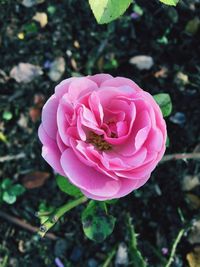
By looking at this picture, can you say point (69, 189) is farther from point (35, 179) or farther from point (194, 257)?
point (194, 257)

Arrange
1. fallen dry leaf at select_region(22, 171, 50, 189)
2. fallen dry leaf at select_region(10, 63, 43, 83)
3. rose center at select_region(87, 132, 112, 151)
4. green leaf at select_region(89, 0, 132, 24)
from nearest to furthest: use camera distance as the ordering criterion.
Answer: green leaf at select_region(89, 0, 132, 24), rose center at select_region(87, 132, 112, 151), fallen dry leaf at select_region(22, 171, 50, 189), fallen dry leaf at select_region(10, 63, 43, 83)

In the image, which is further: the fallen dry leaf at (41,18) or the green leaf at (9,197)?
the fallen dry leaf at (41,18)

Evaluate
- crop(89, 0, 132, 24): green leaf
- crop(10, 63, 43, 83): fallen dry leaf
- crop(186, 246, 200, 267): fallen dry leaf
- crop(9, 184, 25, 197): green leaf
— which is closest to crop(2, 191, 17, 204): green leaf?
crop(9, 184, 25, 197): green leaf

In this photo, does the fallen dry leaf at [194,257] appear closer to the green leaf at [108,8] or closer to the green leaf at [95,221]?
the green leaf at [95,221]

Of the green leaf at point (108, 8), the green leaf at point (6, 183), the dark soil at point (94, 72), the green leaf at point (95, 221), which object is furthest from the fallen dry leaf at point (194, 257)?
the green leaf at point (108, 8)

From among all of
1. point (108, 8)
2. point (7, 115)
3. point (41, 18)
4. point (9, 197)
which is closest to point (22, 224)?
point (9, 197)

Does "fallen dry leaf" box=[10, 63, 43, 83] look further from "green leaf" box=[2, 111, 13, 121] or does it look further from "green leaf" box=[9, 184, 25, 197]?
"green leaf" box=[9, 184, 25, 197]

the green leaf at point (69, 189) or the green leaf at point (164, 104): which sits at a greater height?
the green leaf at point (164, 104)
